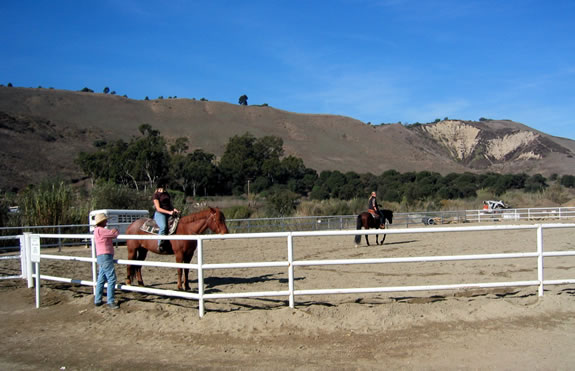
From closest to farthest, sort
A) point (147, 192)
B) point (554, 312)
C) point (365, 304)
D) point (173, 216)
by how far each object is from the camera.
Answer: point (554, 312) → point (365, 304) → point (173, 216) → point (147, 192)

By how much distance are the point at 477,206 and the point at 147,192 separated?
28.9m

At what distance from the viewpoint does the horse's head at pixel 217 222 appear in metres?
9.05

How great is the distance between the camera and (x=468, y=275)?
392 inches

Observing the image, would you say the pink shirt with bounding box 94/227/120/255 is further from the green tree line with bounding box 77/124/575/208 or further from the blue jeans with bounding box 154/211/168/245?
the green tree line with bounding box 77/124/575/208

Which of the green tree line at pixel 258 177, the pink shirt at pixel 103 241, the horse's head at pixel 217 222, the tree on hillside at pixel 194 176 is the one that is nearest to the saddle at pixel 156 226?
the horse's head at pixel 217 222

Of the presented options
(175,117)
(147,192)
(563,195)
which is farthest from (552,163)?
(147,192)

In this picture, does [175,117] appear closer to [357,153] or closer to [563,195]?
[357,153]

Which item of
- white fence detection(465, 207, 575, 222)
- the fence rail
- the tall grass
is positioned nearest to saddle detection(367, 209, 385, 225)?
the fence rail

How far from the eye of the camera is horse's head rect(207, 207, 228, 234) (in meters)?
9.05

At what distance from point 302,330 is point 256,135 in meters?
93.1

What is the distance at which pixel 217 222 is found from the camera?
9.14 metres

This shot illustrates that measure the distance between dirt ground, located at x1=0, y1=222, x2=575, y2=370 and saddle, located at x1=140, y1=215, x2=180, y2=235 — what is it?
1337 mm

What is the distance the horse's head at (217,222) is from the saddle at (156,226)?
68cm

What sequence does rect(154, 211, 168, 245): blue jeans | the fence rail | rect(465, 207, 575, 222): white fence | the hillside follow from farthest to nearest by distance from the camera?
the hillside
rect(465, 207, 575, 222): white fence
the fence rail
rect(154, 211, 168, 245): blue jeans
